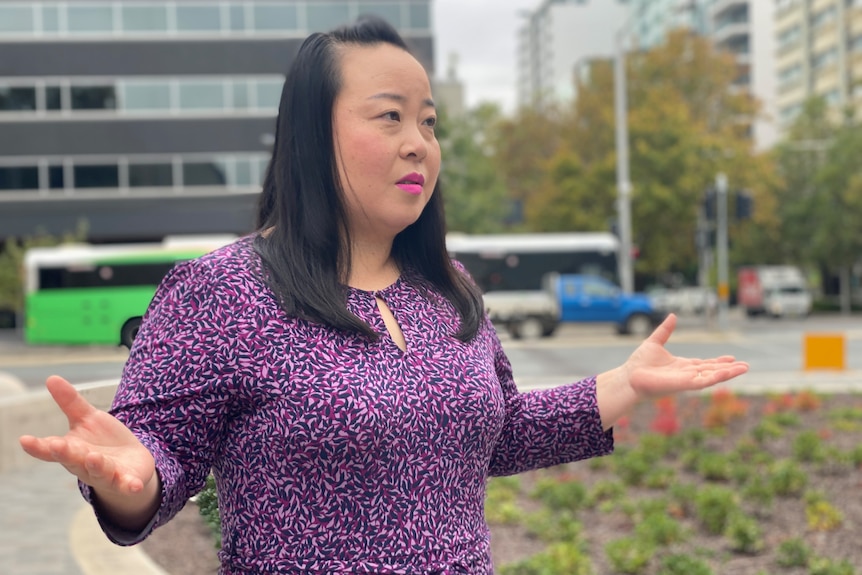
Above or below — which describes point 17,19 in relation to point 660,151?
above

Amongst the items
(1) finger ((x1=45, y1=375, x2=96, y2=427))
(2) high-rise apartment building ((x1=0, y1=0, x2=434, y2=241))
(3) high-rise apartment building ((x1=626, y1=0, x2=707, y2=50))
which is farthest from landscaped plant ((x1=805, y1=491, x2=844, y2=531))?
(3) high-rise apartment building ((x1=626, y1=0, x2=707, y2=50))

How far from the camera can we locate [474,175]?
4550cm

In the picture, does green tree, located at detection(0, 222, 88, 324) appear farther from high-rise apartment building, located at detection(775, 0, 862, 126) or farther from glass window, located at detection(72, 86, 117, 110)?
high-rise apartment building, located at detection(775, 0, 862, 126)

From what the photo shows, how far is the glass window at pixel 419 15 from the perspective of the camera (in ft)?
128

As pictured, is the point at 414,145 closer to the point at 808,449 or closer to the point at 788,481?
the point at 788,481

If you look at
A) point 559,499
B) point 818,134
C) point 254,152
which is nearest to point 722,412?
point 559,499

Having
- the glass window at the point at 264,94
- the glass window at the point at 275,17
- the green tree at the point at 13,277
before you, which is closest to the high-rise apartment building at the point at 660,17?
the glass window at the point at 275,17

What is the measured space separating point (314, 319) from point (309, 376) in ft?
0.34

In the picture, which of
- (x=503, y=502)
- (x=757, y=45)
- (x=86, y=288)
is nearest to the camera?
(x=503, y=502)

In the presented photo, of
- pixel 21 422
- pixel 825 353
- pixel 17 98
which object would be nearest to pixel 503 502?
pixel 21 422

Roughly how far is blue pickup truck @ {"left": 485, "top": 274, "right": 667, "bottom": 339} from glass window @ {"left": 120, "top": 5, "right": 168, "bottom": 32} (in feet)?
60.0

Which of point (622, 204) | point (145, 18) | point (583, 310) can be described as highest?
point (145, 18)

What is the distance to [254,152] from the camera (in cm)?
3859

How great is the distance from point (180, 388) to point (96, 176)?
3849 centimetres
